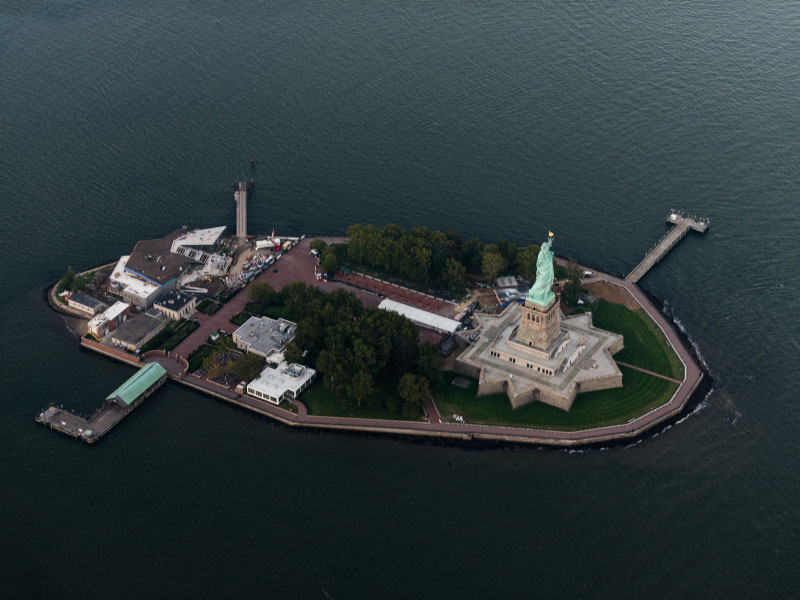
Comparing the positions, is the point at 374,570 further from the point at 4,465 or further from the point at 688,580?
the point at 4,465

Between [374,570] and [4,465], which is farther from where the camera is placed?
[4,465]

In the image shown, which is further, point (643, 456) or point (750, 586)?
point (643, 456)

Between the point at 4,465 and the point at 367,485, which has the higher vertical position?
the point at 367,485

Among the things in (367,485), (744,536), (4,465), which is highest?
(744,536)

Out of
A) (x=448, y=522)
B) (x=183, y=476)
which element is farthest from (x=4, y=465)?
(x=448, y=522)

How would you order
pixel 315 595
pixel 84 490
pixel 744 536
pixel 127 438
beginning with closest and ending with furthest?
pixel 315 595
pixel 744 536
pixel 84 490
pixel 127 438

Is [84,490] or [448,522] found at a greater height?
[448,522]

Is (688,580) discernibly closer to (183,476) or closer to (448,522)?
(448,522)

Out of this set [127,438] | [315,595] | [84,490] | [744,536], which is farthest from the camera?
[127,438]

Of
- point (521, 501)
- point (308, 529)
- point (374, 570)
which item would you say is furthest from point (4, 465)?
point (521, 501)
